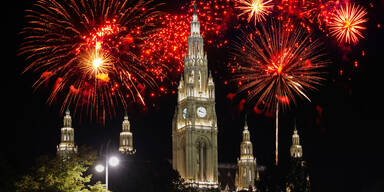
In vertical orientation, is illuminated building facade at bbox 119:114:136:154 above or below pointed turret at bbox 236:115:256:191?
above

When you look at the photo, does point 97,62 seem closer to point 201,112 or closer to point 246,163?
point 201,112

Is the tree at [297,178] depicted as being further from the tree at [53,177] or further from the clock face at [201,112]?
the clock face at [201,112]

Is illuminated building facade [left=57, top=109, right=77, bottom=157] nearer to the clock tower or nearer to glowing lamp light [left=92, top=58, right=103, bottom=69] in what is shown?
the clock tower

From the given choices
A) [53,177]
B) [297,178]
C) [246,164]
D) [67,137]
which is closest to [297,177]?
[297,178]

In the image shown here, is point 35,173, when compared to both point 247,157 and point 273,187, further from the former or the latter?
point 247,157

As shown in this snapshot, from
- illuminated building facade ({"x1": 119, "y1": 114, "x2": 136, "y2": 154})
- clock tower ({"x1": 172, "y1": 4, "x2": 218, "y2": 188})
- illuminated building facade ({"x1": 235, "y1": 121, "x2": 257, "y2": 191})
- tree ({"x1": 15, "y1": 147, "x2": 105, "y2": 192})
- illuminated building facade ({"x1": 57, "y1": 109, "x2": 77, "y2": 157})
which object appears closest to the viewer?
tree ({"x1": 15, "y1": 147, "x2": 105, "y2": 192})

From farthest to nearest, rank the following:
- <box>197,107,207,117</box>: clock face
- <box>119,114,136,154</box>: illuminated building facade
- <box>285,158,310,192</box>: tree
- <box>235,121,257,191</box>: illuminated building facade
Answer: <box>119,114,136,154</box>: illuminated building facade → <box>235,121,257,191</box>: illuminated building facade → <box>197,107,207,117</box>: clock face → <box>285,158,310,192</box>: tree

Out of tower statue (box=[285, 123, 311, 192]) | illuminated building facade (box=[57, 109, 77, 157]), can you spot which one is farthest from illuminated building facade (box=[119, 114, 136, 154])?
tower statue (box=[285, 123, 311, 192])
